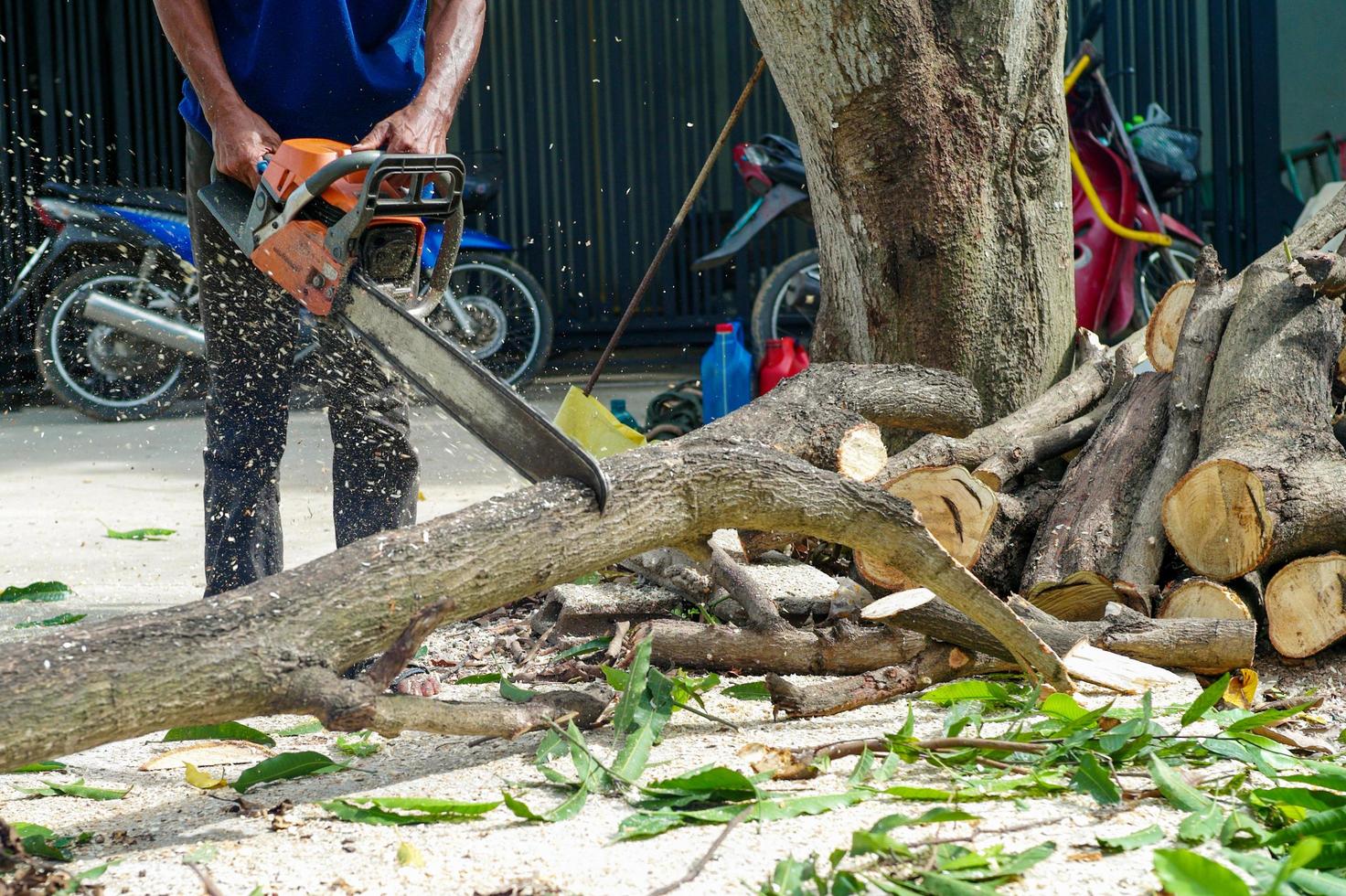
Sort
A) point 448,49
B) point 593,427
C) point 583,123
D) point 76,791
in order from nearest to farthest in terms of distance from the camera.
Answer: point 76,791, point 448,49, point 593,427, point 583,123

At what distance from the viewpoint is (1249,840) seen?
66.4 inches

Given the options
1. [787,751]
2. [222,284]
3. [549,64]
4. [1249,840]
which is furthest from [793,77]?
[549,64]

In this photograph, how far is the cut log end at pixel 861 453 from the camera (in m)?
2.99

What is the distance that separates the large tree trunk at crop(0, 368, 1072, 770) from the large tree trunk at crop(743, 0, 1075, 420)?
136 centimetres

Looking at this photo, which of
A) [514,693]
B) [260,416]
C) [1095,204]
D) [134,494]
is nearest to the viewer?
[514,693]

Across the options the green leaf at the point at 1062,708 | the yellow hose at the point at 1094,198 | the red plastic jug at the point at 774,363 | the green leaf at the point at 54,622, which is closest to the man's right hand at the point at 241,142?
the green leaf at the point at 54,622

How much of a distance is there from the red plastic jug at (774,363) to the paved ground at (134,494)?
121 cm

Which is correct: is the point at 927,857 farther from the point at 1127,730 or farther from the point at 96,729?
the point at 96,729

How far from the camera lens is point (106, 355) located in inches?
280

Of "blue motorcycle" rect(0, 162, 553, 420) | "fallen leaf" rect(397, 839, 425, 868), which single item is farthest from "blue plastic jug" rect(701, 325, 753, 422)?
"fallen leaf" rect(397, 839, 425, 868)

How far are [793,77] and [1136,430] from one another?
1307mm

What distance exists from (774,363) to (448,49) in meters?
3.21

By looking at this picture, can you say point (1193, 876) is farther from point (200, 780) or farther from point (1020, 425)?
point (1020, 425)

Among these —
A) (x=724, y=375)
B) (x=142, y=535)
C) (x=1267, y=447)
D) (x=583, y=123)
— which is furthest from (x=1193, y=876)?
(x=583, y=123)
